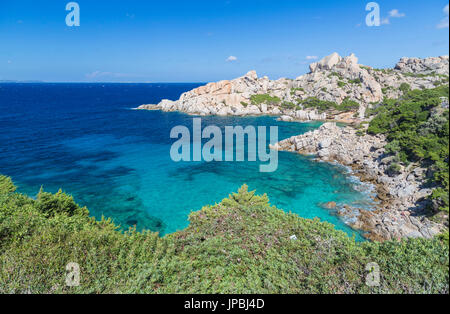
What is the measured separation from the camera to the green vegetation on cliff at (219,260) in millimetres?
6750

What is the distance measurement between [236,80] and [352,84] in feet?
128

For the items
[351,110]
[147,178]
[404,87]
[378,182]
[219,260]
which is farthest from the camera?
[404,87]

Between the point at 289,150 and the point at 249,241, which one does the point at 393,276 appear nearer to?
the point at 249,241

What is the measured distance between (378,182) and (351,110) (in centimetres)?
4463

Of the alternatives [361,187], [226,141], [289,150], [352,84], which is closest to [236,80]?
[352,84]

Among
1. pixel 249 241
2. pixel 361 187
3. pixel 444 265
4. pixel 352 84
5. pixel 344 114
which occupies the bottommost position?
pixel 361 187

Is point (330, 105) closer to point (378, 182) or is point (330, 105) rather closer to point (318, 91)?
point (318, 91)

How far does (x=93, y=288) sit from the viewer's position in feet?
22.5

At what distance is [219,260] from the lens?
27.3 ft

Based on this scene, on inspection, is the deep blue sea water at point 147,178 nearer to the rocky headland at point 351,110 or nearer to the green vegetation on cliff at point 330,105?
the rocky headland at point 351,110

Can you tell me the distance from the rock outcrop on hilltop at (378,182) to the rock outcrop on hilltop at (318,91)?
27.5 meters

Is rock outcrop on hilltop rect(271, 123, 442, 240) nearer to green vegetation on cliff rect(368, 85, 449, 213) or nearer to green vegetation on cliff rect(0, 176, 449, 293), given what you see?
green vegetation on cliff rect(368, 85, 449, 213)

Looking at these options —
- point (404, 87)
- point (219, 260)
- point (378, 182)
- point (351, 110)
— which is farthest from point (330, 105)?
point (219, 260)

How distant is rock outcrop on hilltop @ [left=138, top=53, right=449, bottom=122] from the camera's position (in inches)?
2576
